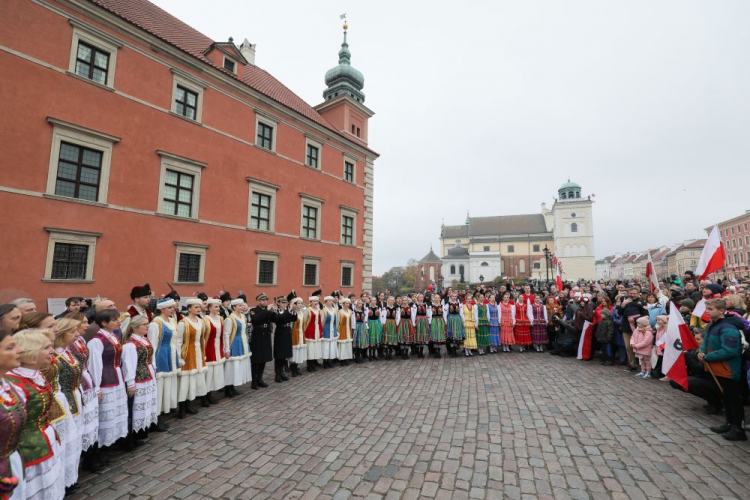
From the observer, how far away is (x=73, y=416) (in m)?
3.41

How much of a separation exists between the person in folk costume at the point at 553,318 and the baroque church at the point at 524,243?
55.2 m

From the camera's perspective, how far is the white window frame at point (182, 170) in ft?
43.3

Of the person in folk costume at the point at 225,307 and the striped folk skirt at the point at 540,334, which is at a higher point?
the person in folk costume at the point at 225,307

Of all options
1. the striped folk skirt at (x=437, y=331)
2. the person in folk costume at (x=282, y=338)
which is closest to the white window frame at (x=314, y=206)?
the striped folk skirt at (x=437, y=331)

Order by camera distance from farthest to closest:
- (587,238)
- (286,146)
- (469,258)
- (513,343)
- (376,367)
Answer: (469,258) < (587,238) < (286,146) < (513,343) < (376,367)

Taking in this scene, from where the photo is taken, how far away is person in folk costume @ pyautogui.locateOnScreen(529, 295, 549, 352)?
11062mm

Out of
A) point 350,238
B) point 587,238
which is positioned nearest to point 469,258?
point 587,238

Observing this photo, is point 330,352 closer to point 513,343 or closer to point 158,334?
point 158,334

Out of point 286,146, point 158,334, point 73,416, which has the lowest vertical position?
point 73,416

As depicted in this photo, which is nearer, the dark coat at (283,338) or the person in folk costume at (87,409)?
the person in folk costume at (87,409)

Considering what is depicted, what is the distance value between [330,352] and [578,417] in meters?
5.98

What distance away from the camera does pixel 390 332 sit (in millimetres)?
10281

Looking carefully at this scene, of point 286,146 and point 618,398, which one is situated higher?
point 286,146

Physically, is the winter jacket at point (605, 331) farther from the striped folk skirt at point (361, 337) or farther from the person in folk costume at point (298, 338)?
the person in folk costume at point (298, 338)
